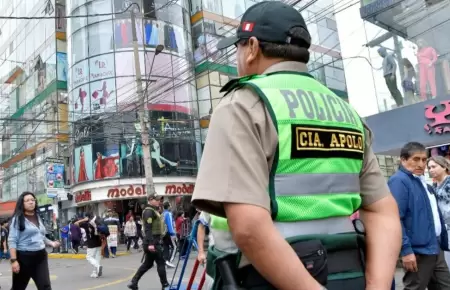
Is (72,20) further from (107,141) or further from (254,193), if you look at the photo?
(254,193)

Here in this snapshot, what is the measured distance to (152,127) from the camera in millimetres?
24344

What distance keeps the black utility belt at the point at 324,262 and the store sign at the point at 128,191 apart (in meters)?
22.2

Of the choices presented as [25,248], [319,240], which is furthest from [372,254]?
[25,248]

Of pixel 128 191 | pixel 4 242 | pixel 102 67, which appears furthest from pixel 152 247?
pixel 102 67

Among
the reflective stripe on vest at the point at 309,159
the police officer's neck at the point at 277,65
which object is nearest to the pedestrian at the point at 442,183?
the reflective stripe on vest at the point at 309,159

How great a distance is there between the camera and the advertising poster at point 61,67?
29875 mm

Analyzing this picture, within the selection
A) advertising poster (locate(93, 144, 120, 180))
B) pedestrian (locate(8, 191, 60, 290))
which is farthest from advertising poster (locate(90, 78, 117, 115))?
pedestrian (locate(8, 191, 60, 290))

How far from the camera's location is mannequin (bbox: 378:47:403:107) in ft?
36.6

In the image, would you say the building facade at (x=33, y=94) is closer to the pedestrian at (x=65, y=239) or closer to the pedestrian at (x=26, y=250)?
the pedestrian at (x=65, y=239)

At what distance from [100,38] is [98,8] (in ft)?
5.91

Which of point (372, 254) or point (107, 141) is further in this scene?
point (107, 141)

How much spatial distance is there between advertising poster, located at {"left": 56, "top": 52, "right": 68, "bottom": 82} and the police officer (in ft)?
79.6

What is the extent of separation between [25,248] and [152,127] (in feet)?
62.9

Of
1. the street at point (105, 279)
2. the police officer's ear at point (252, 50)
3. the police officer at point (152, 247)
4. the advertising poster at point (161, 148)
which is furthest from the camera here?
the advertising poster at point (161, 148)
